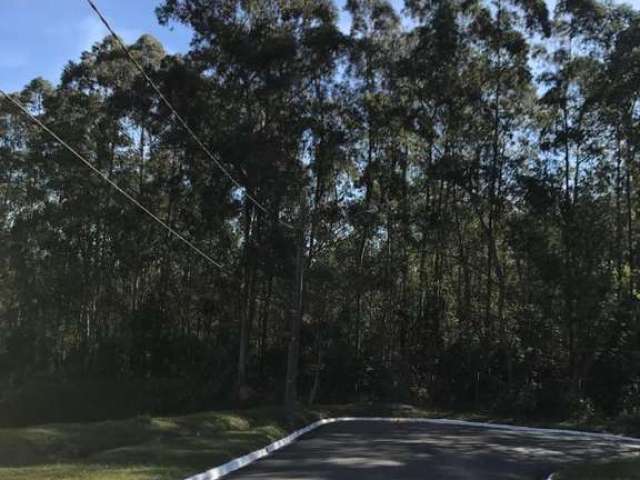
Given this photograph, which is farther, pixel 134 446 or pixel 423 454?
pixel 423 454

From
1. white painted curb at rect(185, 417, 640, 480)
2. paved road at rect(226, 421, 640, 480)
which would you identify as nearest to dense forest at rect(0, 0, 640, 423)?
white painted curb at rect(185, 417, 640, 480)

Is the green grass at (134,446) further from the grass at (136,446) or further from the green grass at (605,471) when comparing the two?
the green grass at (605,471)

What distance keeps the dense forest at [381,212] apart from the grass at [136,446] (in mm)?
9744

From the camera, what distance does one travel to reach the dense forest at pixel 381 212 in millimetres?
29672

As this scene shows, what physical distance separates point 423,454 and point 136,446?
6.30 m

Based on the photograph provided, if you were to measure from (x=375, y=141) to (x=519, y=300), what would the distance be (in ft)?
32.0

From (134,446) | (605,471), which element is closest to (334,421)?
(134,446)

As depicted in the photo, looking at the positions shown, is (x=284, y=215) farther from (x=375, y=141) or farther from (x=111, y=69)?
(x=111, y=69)

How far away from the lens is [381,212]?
3284cm

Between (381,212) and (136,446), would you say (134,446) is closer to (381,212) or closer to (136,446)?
(136,446)

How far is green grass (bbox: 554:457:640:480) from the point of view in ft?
42.5

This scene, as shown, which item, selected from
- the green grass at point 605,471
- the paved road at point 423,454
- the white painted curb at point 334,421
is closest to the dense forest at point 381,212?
the white painted curb at point 334,421

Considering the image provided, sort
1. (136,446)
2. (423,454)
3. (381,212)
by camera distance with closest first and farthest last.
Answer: (136,446), (423,454), (381,212)

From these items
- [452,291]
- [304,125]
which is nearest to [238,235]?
[304,125]
